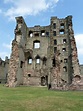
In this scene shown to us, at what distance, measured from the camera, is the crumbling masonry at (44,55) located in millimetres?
24727

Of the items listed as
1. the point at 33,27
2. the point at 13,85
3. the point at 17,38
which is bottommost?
the point at 13,85

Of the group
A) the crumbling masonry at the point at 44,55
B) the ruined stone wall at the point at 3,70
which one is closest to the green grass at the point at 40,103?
the crumbling masonry at the point at 44,55

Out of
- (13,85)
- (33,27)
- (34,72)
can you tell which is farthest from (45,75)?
(33,27)

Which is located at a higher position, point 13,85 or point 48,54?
point 48,54

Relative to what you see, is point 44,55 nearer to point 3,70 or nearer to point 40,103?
point 3,70

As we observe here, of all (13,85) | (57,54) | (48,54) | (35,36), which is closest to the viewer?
(13,85)

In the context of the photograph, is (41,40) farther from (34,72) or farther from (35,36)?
(34,72)

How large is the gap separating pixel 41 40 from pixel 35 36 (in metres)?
1.77

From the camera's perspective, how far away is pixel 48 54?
1094 inches

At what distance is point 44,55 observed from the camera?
91.1ft

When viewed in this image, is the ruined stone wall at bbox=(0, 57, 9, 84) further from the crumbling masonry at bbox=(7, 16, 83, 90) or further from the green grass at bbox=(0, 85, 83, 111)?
the green grass at bbox=(0, 85, 83, 111)

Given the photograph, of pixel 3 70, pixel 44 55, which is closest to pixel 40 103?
pixel 44 55

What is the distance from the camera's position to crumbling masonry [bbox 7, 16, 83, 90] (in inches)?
973

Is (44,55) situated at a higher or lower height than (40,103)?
higher
